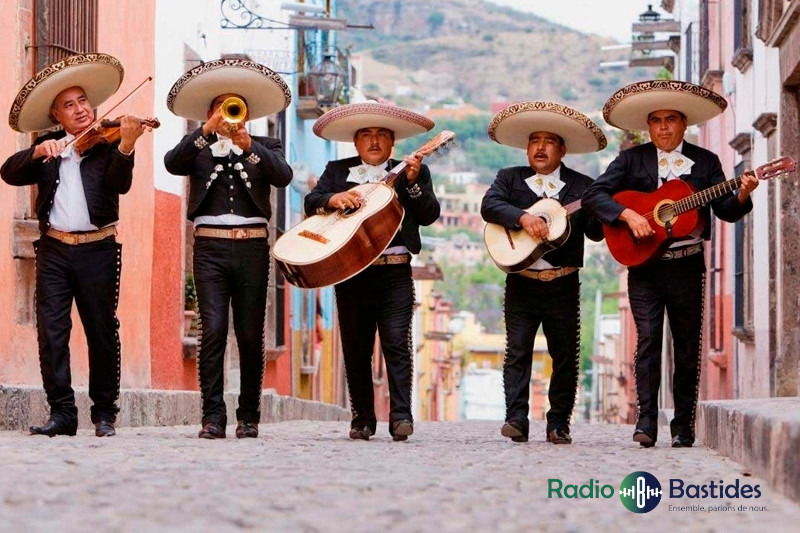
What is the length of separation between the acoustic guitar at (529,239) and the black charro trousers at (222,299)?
4.76 ft

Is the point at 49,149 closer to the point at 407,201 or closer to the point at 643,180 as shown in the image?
the point at 407,201

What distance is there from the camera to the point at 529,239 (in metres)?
11.0

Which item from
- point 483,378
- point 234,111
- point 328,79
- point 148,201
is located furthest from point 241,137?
point 483,378

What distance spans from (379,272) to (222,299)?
1028mm

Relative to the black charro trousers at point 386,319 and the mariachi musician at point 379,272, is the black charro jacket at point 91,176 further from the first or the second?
the black charro trousers at point 386,319

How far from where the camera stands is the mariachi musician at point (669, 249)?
34.3 feet

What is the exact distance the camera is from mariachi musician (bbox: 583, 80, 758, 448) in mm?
10461

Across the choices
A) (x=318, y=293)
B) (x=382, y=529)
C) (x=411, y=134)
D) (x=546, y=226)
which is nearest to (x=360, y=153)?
(x=411, y=134)

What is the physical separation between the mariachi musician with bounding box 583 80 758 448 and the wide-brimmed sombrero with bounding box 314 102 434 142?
130cm

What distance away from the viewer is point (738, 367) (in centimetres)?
2152

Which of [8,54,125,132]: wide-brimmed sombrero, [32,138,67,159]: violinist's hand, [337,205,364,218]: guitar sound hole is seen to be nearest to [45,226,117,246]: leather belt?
[32,138,67,159]: violinist's hand

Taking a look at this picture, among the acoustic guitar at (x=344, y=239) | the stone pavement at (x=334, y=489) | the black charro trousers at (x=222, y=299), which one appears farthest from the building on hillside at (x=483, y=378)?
the stone pavement at (x=334, y=489)

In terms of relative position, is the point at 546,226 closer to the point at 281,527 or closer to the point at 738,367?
the point at 281,527

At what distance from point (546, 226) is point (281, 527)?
550 cm
